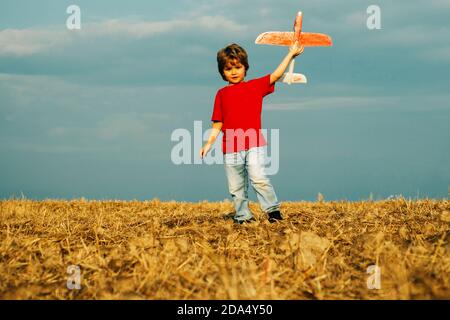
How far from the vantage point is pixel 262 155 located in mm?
5723

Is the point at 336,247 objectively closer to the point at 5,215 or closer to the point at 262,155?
the point at 262,155

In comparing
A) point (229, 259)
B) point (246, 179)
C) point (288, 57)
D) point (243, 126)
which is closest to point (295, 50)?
point (288, 57)

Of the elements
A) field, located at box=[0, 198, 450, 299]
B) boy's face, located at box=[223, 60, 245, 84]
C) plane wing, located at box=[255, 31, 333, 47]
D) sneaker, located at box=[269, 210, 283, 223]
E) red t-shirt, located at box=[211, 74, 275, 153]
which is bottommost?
field, located at box=[0, 198, 450, 299]

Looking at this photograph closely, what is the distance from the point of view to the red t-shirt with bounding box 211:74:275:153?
5711 mm

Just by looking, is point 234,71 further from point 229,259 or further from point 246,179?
point 229,259

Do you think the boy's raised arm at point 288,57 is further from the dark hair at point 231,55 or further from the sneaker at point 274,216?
the sneaker at point 274,216

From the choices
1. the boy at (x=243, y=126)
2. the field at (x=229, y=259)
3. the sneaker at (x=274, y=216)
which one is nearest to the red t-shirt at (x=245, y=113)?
the boy at (x=243, y=126)

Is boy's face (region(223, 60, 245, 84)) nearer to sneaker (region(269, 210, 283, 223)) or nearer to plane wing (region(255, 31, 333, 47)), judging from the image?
plane wing (region(255, 31, 333, 47))

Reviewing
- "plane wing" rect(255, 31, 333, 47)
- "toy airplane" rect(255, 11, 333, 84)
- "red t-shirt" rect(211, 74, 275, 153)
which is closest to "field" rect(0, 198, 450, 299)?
"red t-shirt" rect(211, 74, 275, 153)

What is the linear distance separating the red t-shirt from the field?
2.84ft

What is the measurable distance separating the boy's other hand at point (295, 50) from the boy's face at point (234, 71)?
57cm

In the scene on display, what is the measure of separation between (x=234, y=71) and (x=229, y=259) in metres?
2.59
